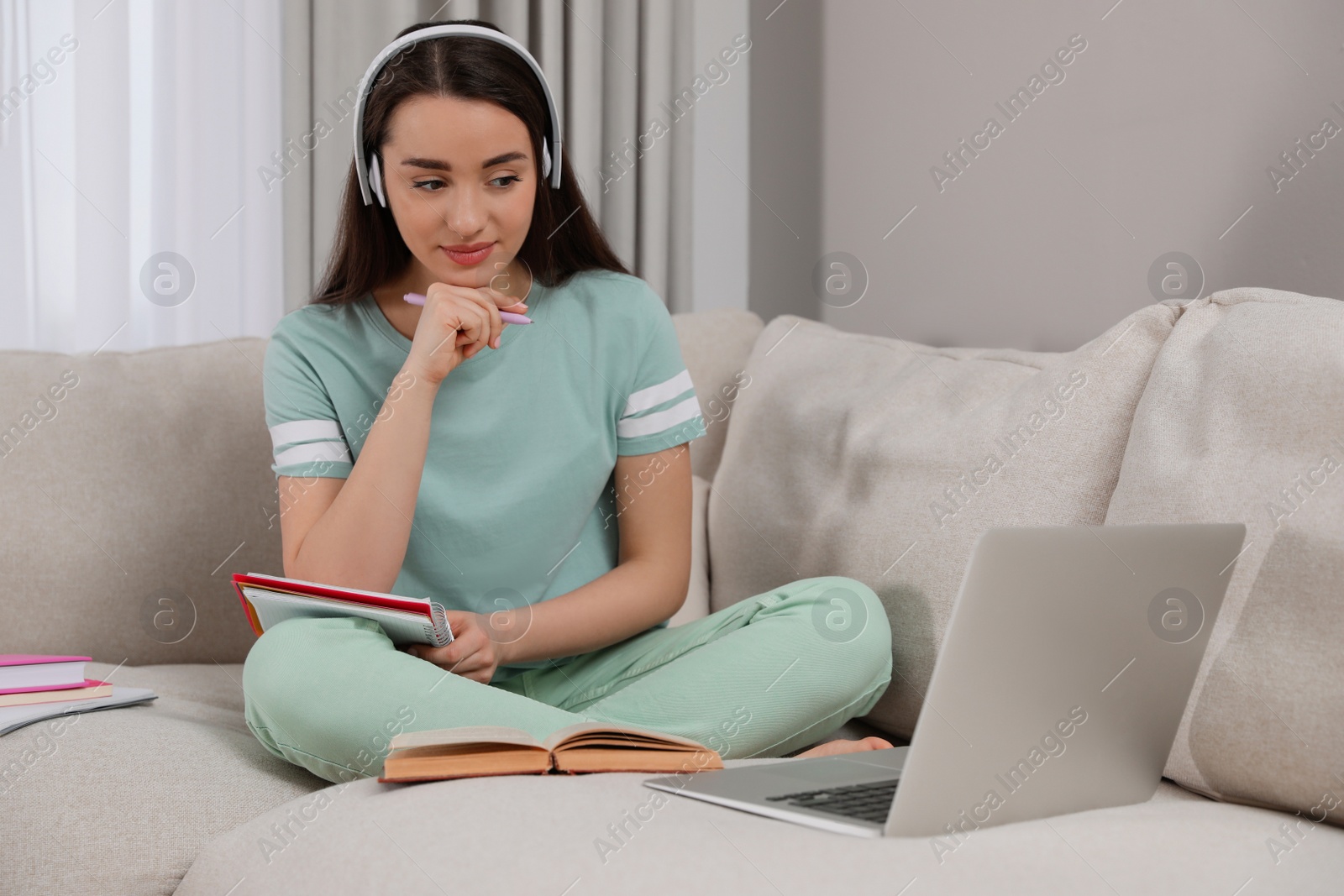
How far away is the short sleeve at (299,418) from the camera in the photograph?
1201 millimetres

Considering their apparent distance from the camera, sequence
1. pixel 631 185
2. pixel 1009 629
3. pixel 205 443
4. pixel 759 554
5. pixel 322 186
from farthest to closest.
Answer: pixel 631 185 < pixel 322 186 < pixel 205 443 < pixel 759 554 < pixel 1009 629

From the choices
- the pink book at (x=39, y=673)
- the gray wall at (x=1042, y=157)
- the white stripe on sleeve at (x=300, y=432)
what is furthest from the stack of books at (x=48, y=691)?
the gray wall at (x=1042, y=157)

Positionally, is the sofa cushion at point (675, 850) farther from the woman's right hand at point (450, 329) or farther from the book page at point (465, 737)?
the woman's right hand at point (450, 329)

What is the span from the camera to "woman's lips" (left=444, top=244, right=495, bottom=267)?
3.84ft

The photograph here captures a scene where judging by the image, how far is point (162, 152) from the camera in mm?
1971

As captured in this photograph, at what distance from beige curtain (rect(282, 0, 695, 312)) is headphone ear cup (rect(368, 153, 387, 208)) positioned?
80cm

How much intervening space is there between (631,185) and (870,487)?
1265 millimetres

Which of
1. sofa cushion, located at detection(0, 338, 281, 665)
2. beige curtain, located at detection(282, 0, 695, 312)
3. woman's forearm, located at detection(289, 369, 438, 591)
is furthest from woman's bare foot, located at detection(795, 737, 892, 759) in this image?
beige curtain, located at detection(282, 0, 695, 312)

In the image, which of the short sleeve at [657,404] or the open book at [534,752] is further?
the short sleeve at [657,404]

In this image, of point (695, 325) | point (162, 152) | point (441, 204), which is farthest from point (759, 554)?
point (162, 152)

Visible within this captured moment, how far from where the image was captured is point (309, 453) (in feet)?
3.94

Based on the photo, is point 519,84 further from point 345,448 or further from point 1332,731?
point 1332,731

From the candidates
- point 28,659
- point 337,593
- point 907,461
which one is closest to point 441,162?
point 337,593

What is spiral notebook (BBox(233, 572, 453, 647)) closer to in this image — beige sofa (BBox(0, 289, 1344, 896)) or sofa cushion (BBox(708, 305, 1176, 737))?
beige sofa (BBox(0, 289, 1344, 896))
